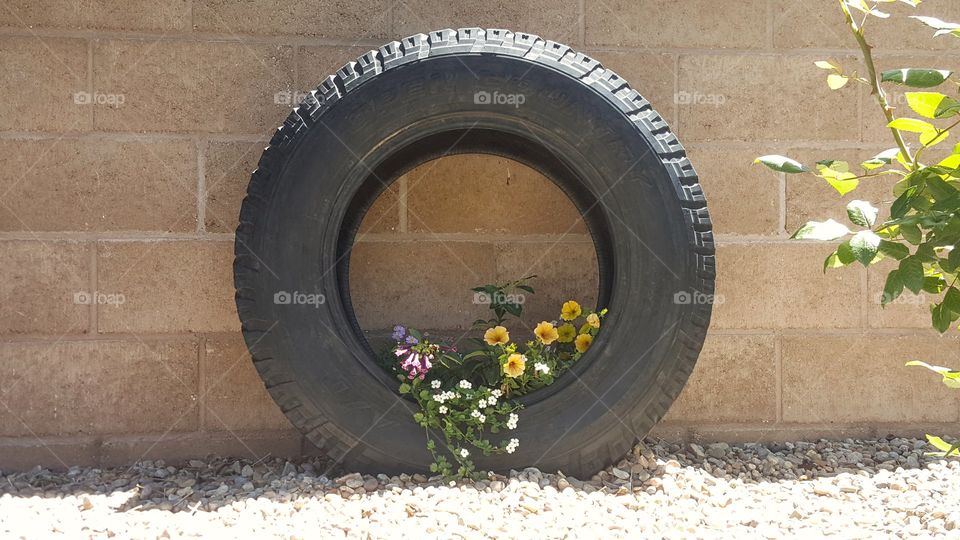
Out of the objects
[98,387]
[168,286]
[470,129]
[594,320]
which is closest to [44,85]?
[168,286]

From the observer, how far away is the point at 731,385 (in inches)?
99.5

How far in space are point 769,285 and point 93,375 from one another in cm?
217

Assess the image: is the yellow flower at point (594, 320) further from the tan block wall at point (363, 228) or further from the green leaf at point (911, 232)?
the green leaf at point (911, 232)

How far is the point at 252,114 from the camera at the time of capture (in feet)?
7.79

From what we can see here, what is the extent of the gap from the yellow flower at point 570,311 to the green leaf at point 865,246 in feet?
5.00

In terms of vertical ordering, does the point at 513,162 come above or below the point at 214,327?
above

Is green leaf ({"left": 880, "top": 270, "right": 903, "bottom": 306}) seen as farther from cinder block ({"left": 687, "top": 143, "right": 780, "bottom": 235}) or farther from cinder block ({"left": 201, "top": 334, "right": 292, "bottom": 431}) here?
cinder block ({"left": 201, "top": 334, "right": 292, "bottom": 431})

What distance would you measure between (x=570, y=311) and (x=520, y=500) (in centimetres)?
65

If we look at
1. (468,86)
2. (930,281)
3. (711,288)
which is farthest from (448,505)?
(930,281)

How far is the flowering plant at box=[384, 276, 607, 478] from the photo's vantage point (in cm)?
205

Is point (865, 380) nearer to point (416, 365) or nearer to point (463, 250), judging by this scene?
point (463, 250)

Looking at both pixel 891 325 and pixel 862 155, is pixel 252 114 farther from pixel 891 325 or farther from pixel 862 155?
pixel 891 325

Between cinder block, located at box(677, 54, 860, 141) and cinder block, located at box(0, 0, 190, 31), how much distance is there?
161 cm

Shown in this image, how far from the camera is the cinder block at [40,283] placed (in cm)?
233
